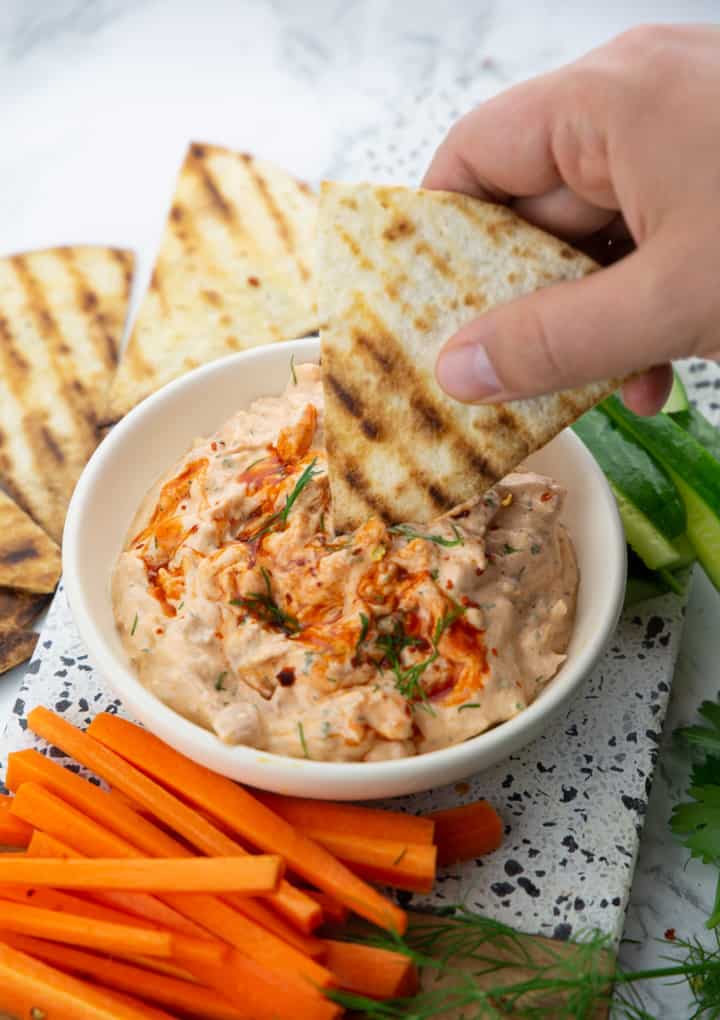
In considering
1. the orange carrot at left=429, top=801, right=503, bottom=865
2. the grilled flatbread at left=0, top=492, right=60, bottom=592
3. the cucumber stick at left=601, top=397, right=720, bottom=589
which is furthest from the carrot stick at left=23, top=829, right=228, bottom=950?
the cucumber stick at left=601, top=397, right=720, bottom=589

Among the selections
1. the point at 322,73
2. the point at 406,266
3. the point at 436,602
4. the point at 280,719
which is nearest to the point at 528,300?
the point at 406,266

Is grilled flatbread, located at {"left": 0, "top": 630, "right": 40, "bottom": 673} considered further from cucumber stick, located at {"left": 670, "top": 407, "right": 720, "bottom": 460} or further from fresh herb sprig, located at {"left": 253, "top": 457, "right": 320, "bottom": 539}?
cucumber stick, located at {"left": 670, "top": 407, "right": 720, "bottom": 460}

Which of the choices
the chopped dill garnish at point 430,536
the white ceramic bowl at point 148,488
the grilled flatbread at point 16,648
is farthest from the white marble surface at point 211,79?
the chopped dill garnish at point 430,536

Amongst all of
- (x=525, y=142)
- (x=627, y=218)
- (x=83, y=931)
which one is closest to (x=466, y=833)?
(x=83, y=931)

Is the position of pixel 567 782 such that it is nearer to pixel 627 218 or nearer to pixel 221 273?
pixel 627 218

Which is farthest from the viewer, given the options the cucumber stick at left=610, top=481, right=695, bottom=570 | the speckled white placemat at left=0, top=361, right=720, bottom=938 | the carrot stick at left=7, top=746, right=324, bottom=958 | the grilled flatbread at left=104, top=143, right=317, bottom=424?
the grilled flatbread at left=104, top=143, right=317, bottom=424

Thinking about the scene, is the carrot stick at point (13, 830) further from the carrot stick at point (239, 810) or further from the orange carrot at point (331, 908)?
the orange carrot at point (331, 908)
